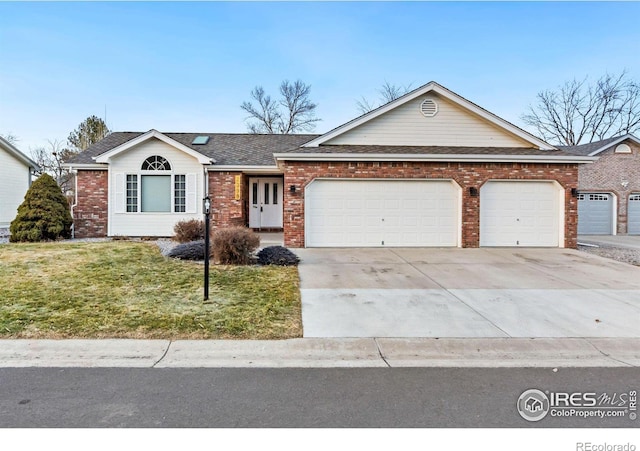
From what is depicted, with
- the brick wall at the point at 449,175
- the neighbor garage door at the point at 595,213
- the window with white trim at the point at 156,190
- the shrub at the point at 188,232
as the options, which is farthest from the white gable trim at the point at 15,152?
the neighbor garage door at the point at 595,213

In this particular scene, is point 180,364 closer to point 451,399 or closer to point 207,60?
point 451,399

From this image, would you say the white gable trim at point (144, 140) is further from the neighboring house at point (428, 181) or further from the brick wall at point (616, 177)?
the brick wall at point (616, 177)

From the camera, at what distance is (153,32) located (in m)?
11.8

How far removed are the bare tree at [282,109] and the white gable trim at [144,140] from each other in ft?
74.1

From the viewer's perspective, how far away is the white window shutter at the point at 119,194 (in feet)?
46.6

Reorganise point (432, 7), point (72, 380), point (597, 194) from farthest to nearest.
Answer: point (597, 194)
point (432, 7)
point (72, 380)

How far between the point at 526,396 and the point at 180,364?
3.23 m

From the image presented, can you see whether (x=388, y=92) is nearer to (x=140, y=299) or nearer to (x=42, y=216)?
(x=42, y=216)

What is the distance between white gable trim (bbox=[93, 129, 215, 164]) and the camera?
1376cm

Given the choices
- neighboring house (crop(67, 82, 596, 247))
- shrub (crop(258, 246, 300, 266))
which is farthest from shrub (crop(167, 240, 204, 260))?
neighboring house (crop(67, 82, 596, 247))

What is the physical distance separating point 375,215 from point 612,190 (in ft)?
44.6

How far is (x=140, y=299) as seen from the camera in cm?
592

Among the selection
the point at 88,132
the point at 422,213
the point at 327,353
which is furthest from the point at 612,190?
the point at 88,132

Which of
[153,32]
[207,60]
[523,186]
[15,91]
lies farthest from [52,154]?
[523,186]
